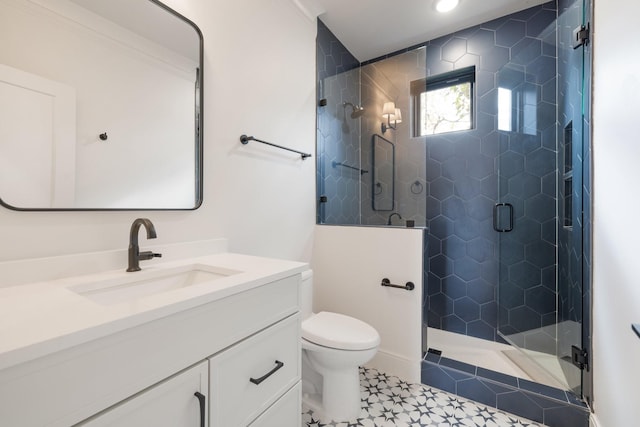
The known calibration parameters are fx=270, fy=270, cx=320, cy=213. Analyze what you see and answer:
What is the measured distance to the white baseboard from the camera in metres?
1.67

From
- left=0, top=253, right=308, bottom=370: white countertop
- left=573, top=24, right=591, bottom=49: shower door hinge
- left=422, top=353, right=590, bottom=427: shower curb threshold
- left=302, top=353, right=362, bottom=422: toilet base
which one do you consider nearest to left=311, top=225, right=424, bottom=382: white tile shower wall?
left=422, top=353, right=590, bottom=427: shower curb threshold

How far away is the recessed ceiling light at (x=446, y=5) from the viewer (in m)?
1.86

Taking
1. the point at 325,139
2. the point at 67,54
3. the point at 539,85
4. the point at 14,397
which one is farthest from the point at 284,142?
the point at 539,85

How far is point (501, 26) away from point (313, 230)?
6.99ft

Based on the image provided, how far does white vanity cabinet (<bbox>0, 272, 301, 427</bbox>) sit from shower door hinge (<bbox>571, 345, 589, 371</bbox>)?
141cm

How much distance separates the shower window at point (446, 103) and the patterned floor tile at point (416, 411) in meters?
1.81

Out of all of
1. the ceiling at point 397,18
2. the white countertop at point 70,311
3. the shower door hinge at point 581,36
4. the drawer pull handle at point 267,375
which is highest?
the ceiling at point 397,18

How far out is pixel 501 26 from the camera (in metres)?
2.07

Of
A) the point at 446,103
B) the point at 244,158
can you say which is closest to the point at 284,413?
the point at 244,158

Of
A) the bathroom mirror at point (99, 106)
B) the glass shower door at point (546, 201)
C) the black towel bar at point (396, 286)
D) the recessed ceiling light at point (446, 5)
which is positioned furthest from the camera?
the recessed ceiling light at point (446, 5)

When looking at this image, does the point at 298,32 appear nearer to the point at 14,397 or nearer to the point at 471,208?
the point at 471,208

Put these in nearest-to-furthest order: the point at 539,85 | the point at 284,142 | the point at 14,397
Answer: the point at 14,397
the point at 284,142
the point at 539,85

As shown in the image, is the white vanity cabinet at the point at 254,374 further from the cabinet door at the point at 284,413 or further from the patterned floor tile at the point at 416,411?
the patterned floor tile at the point at 416,411

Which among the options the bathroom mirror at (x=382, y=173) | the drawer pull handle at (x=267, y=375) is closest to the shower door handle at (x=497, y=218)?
the bathroom mirror at (x=382, y=173)
